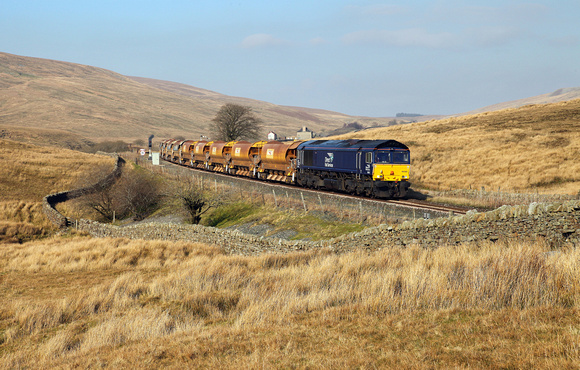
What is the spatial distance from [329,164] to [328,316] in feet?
86.2

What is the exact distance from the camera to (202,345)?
7.36 meters

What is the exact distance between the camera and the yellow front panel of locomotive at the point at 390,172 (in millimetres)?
29391

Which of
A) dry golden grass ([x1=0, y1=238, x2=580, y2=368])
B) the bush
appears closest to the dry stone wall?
dry golden grass ([x1=0, y1=238, x2=580, y2=368])

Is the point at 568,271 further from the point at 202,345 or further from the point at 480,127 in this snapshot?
the point at 480,127

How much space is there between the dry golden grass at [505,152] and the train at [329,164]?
12.2 meters

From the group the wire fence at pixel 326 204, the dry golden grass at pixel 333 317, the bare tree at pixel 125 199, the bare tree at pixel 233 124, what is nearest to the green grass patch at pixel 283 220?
the wire fence at pixel 326 204

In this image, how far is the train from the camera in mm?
29672

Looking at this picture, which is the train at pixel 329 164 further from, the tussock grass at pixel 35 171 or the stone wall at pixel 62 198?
the tussock grass at pixel 35 171

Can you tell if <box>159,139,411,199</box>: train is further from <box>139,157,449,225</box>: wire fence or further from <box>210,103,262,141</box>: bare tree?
<box>210,103,262,141</box>: bare tree

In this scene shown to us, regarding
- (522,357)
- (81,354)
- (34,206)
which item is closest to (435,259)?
(522,357)

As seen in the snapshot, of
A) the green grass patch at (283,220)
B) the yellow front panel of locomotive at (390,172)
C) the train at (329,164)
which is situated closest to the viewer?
the green grass patch at (283,220)

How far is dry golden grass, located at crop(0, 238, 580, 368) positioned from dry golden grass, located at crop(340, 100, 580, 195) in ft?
93.9

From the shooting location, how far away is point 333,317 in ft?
27.1

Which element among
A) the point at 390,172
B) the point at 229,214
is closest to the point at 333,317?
the point at 390,172
